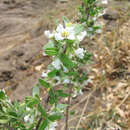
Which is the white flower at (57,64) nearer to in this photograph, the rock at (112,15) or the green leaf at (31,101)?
the green leaf at (31,101)

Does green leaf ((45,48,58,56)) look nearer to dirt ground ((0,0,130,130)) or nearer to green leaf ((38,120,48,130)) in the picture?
green leaf ((38,120,48,130))

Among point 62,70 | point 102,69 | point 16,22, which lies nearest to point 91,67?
point 102,69

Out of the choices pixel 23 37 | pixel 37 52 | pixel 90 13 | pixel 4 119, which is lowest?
pixel 37 52

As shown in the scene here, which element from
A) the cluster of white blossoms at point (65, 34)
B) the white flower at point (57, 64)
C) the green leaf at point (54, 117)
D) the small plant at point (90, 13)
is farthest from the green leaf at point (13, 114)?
the small plant at point (90, 13)

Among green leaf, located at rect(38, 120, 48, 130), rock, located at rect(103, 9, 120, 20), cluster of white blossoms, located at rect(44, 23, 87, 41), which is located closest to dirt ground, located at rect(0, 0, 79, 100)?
rock, located at rect(103, 9, 120, 20)

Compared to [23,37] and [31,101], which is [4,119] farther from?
[23,37]

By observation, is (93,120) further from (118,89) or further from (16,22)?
(16,22)

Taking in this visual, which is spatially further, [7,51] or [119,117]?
[7,51]

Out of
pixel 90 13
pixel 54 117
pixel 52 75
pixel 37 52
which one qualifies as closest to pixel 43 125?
pixel 54 117
